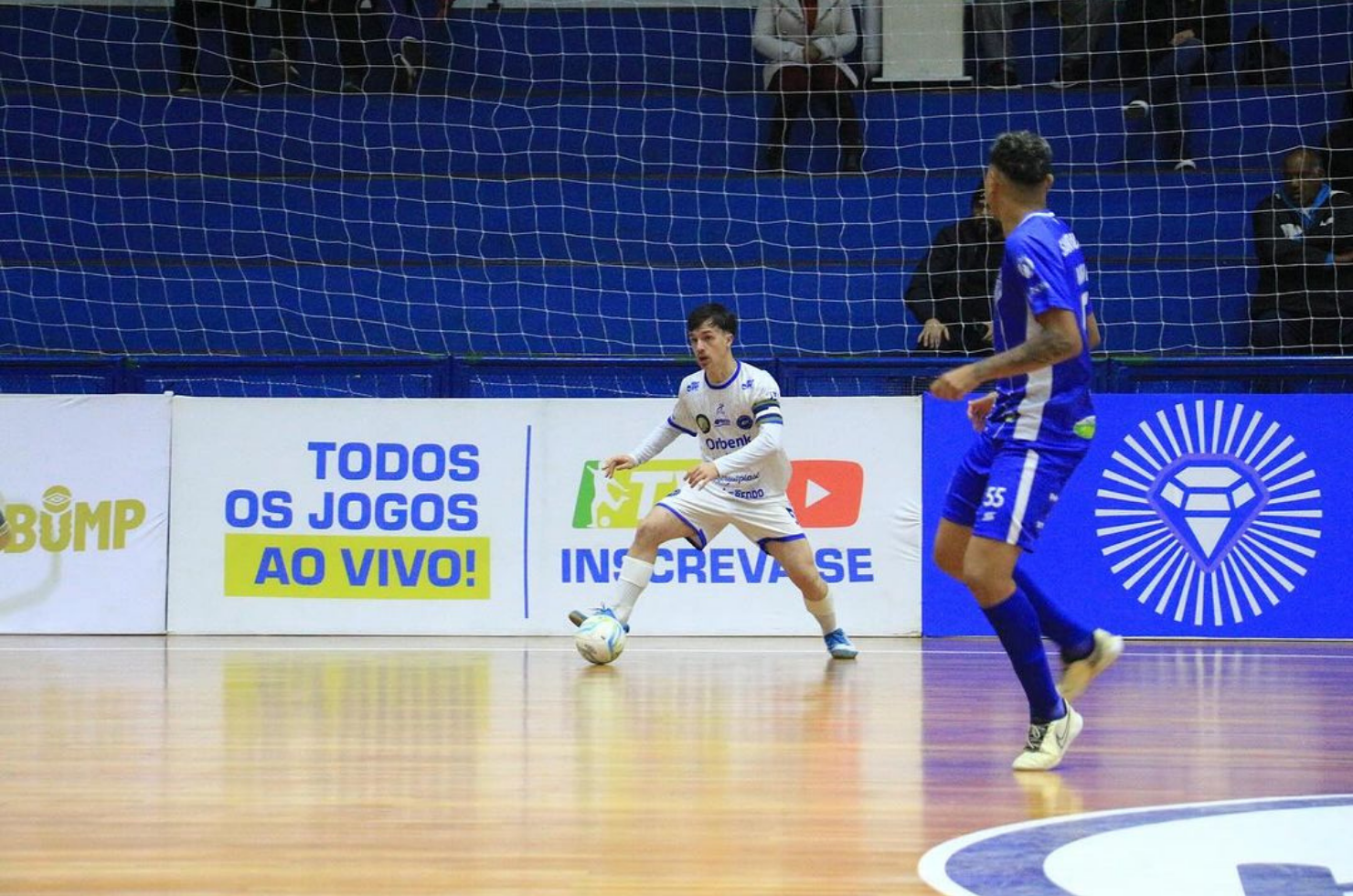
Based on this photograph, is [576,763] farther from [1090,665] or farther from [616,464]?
[616,464]

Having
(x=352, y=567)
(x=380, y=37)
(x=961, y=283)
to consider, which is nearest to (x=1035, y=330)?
(x=352, y=567)

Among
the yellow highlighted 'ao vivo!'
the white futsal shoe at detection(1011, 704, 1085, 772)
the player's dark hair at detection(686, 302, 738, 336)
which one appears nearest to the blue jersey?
the white futsal shoe at detection(1011, 704, 1085, 772)

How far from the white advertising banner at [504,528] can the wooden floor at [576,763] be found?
3.84 ft

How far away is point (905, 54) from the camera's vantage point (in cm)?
1309

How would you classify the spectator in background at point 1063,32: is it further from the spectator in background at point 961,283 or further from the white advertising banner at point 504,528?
the white advertising banner at point 504,528

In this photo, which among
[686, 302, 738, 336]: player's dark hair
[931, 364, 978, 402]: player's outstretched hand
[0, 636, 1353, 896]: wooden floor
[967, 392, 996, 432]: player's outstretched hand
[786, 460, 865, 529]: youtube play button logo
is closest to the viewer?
[0, 636, 1353, 896]: wooden floor

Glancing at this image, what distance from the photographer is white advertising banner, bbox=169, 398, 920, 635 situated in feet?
31.8

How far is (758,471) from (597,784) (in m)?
4.06

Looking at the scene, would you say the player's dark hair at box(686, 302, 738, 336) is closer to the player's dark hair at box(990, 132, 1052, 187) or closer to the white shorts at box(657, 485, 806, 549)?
the white shorts at box(657, 485, 806, 549)

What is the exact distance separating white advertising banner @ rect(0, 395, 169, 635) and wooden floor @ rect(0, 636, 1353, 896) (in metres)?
1.14

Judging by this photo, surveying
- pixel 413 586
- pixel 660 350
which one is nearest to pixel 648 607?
pixel 413 586

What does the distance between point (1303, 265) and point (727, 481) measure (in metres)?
4.40

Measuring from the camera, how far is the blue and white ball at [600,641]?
8000 millimetres

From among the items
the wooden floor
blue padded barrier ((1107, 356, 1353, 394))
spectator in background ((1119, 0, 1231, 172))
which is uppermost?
spectator in background ((1119, 0, 1231, 172))
